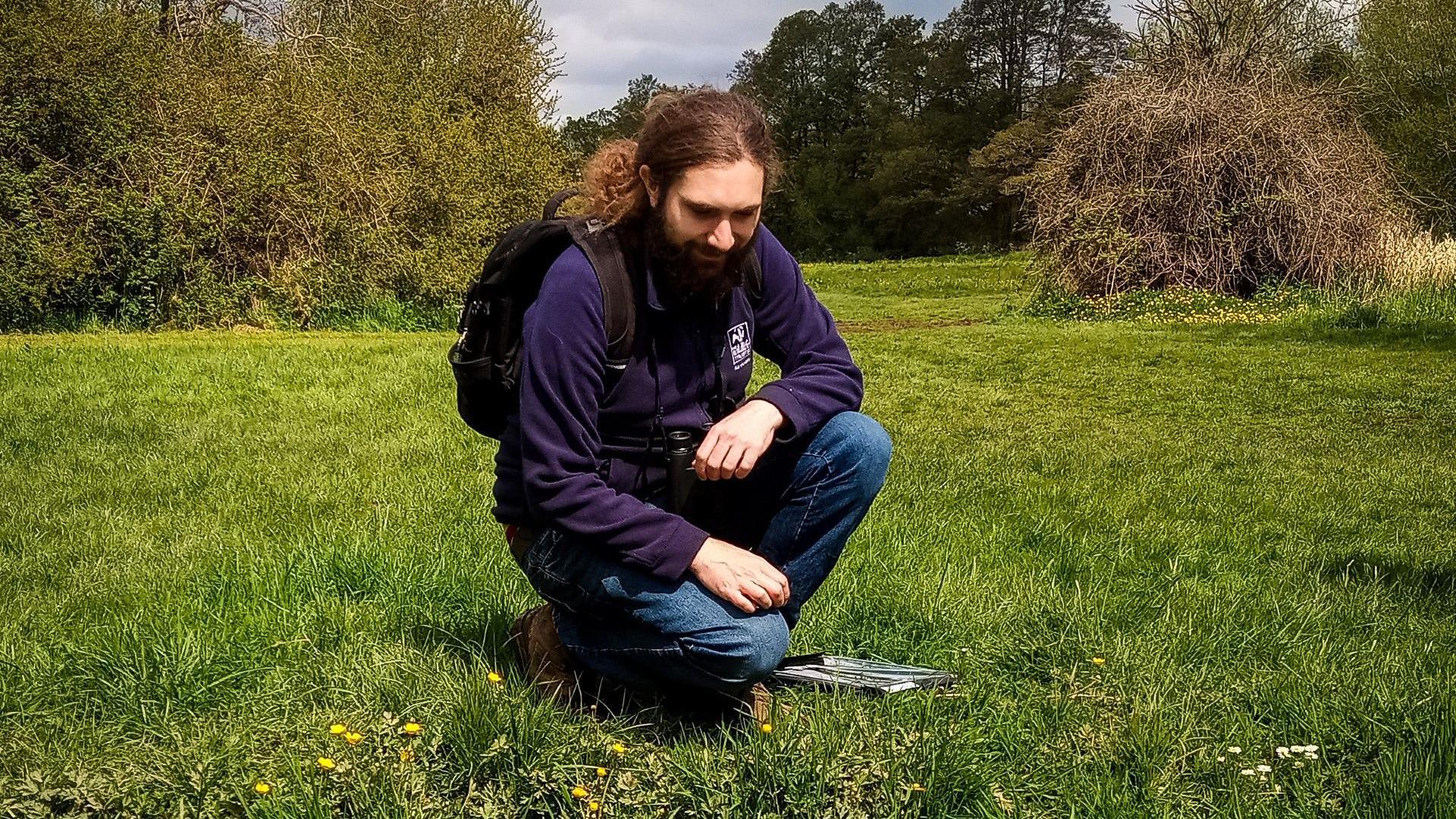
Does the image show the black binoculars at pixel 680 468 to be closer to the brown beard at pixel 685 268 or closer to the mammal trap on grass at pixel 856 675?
the brown beard at pixel 685 268

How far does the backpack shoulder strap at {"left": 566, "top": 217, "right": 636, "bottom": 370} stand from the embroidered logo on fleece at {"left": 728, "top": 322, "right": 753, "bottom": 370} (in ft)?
0.97

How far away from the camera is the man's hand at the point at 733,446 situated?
8.46 feet

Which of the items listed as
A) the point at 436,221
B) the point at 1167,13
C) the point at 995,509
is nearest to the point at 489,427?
the point at 995,509

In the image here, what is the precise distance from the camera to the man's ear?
8.56 ft

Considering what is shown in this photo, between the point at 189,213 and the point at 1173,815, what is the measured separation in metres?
16.8

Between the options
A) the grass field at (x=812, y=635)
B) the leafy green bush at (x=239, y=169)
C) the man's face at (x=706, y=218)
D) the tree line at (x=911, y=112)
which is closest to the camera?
the grass field at (x=812, y=635)

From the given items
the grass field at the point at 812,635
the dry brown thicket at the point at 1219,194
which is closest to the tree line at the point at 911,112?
the dry brown thicket at the point at 1219,194

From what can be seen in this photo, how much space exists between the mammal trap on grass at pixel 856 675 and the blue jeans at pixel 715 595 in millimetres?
166

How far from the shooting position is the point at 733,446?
258cm

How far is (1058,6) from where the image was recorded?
2024 inches

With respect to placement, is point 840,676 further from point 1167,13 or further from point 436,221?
point 1167,13

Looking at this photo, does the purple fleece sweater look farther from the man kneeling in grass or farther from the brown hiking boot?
the brown hiking boot

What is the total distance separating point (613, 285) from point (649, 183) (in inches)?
10.2

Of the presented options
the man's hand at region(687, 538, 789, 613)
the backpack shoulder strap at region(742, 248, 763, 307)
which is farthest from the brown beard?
the man's hand at region(687, 538, 789, 613)
